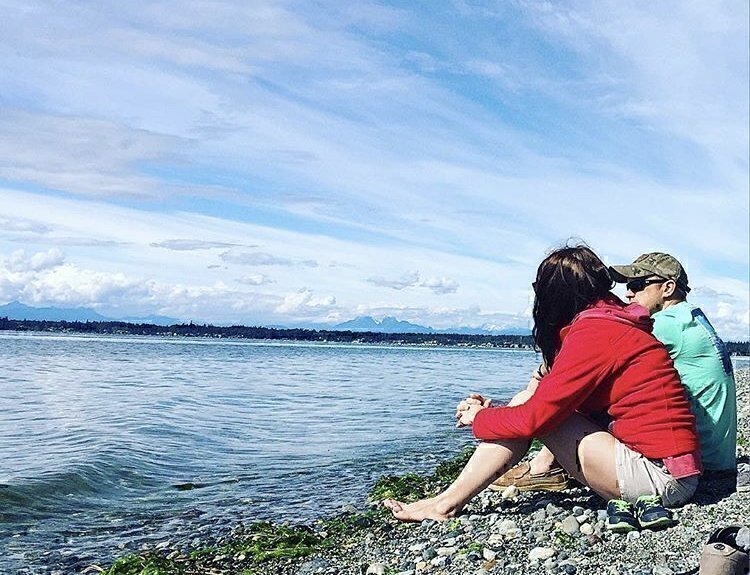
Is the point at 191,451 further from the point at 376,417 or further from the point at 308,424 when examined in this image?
the point at 376,417

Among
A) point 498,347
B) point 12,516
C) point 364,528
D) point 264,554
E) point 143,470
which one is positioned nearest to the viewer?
point 264,554

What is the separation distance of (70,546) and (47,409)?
1394cm

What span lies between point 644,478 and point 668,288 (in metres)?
1.55

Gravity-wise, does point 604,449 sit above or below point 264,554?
above

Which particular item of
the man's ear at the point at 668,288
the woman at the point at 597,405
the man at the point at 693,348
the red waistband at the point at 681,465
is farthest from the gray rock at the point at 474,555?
the man's ear at the point at 668,288

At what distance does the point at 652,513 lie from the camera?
18.1 ft

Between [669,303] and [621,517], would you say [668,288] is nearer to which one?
[669,303]

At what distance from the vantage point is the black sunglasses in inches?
247

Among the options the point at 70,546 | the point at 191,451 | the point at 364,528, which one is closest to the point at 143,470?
the point at 191,451

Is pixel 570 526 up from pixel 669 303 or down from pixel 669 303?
down

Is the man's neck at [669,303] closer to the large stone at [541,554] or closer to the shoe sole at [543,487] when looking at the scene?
the shoe sole at [543,487]

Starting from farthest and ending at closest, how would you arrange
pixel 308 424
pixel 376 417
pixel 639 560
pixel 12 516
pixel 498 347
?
1. pixel 498 347
2. pixel 376 417
3. pixel 308 424
4. pixel 12 516
5. pixel 639 560

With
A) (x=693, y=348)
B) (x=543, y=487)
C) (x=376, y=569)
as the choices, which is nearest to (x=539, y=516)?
(x=543, y=487)

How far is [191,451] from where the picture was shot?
1420cm
